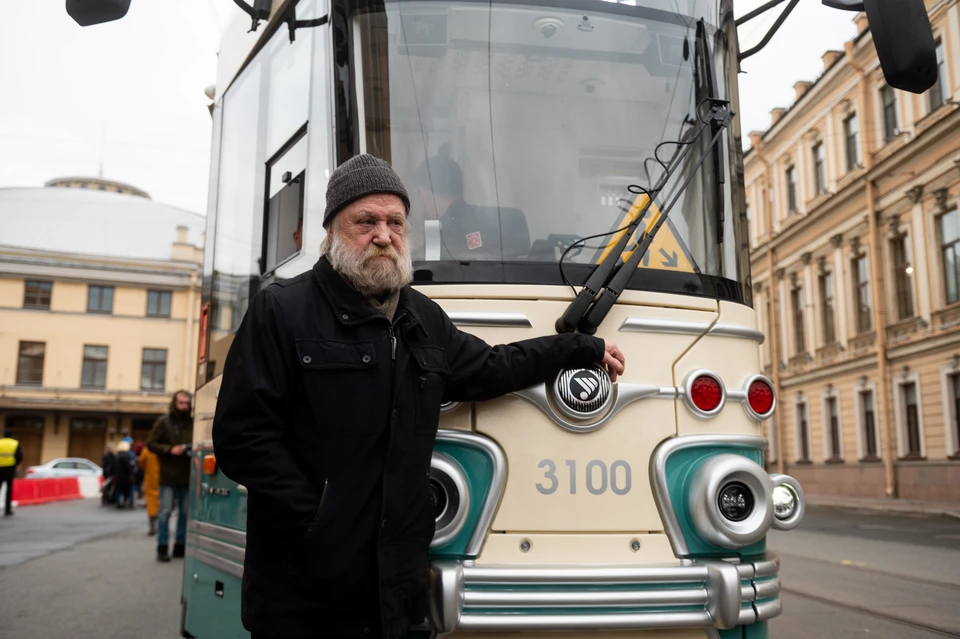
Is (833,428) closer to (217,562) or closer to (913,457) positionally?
(913,457)

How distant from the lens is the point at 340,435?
8.20ft

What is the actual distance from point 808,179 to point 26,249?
36.8 meters

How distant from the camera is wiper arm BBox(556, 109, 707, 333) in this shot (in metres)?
3.07

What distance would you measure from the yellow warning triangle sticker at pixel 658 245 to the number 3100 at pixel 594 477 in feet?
2.20

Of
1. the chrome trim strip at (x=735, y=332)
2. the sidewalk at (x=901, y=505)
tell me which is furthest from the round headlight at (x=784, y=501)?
the sidewalk at (x=901, y=505)

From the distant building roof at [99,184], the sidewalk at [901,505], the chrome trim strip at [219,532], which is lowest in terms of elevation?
the sidewalk at [901,505]

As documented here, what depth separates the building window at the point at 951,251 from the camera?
24.2 meters

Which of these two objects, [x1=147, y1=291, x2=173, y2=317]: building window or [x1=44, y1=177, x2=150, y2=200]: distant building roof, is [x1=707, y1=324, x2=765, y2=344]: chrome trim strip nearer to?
[x1=147, y1=291, x2=173, y2=317]: building window

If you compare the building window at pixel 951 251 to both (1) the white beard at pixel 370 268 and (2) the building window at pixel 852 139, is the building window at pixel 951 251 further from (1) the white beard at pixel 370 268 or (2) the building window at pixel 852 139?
(1) the white beard at pixel 370 268

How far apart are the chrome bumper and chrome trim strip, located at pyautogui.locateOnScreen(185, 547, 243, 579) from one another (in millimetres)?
1093

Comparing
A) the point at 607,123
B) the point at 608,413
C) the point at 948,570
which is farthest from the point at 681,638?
the point at 948,570

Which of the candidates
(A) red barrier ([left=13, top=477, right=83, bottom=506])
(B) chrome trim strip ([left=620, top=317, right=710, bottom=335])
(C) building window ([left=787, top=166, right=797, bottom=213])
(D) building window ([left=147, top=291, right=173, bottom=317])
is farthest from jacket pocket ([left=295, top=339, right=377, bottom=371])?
(D) building window ([left=147, top=291, right=173, bottom=317])

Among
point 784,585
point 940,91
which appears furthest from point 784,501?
point 940,91

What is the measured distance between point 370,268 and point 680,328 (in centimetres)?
110
